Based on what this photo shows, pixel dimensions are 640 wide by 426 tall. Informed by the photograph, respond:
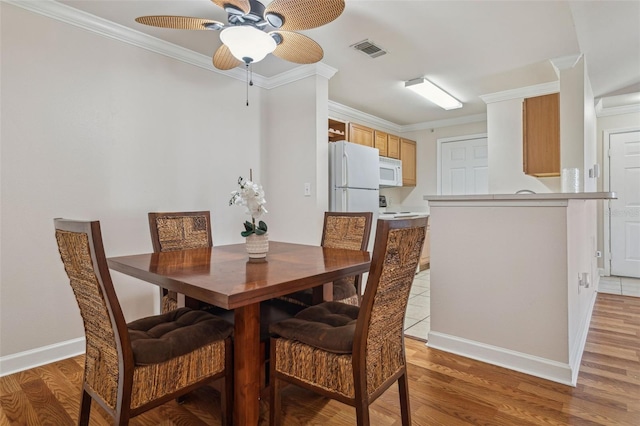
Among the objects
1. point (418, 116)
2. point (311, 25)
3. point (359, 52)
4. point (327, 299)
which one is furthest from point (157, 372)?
point (418, 116)

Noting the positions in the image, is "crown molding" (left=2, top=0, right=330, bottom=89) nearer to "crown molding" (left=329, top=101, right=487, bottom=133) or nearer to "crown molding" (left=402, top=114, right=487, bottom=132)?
"crown molding" (left=329, top=101, right=487, bottom=133)

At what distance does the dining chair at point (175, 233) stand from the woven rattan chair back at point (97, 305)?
0.69 metres

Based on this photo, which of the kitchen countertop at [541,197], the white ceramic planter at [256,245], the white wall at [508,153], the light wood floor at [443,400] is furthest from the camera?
the white wall at [508,153]

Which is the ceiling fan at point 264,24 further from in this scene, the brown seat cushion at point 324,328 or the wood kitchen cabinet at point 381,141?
the wood kitchen cabinet at point 381,141

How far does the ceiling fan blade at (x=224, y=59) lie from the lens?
221cm

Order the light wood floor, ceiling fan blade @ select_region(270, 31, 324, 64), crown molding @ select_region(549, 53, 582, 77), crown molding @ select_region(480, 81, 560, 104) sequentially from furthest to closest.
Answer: crown molding @ select_region(480, 81, 560, 104) → crown molding @ select_region(549, 53, 582, 77) → ceiling fan blade @ select_region(270, 31, 324, 64) → the light wood floor

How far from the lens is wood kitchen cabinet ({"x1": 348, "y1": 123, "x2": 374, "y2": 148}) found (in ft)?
14.3

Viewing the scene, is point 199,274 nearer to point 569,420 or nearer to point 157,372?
point 157,372

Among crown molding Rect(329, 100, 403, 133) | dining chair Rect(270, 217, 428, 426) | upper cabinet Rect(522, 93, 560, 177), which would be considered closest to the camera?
dining chair Rect(270, 217, 428, 426)

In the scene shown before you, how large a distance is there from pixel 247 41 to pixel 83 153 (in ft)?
4.85

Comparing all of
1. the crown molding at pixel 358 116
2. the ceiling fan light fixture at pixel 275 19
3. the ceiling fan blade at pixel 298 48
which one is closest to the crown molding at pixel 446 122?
the crown molding at pixel 358 116

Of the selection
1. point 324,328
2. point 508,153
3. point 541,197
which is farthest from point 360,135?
point 324,328

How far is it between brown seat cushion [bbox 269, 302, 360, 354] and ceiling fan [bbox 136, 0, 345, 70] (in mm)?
1448

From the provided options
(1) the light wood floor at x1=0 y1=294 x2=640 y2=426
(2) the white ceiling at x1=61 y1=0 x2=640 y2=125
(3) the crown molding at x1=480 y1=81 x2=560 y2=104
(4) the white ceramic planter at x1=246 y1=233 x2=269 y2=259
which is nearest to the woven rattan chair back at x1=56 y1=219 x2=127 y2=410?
(1) the light wood floor at x1=0 y1=294 x2=640 y2=426
